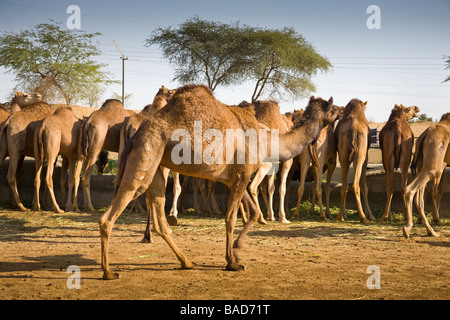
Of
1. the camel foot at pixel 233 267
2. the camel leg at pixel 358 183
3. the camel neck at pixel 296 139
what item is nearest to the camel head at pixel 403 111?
the camel leg at pixel 358 183

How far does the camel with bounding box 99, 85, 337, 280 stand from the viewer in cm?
571

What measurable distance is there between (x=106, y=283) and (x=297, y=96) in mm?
32902

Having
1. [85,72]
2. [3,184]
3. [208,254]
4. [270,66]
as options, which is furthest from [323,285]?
[85,72]

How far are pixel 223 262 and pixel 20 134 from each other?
800 cm

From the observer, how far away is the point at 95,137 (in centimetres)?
1222

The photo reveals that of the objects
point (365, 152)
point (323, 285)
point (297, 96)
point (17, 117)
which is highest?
point (297, 96)

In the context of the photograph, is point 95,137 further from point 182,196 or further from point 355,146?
point 355,146

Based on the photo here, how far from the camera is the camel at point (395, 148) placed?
36.0 feet

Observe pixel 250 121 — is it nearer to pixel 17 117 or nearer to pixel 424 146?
pixel 424 146

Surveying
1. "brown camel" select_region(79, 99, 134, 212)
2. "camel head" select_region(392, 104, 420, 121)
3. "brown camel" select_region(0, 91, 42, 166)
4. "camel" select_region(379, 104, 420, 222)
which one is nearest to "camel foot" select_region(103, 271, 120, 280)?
"brown camel" select_region(79, 99, 134, 212)

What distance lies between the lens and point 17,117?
12711 mm

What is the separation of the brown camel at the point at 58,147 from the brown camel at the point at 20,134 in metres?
0.53

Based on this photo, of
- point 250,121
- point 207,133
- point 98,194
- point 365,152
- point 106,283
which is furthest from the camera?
point 98,194

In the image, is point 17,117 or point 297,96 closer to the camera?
point 17,117
